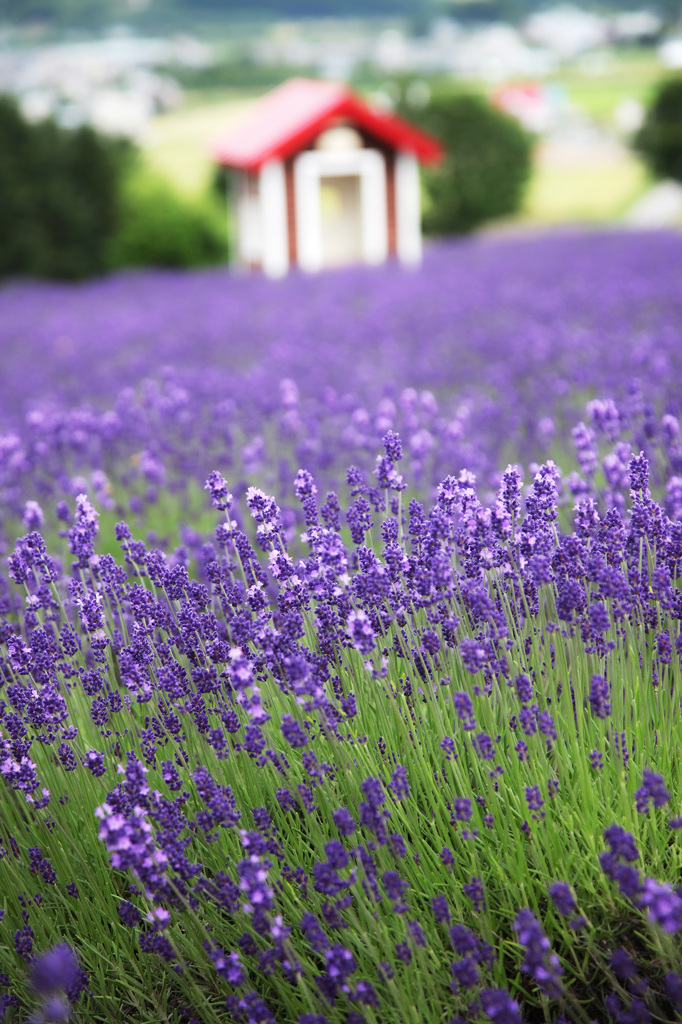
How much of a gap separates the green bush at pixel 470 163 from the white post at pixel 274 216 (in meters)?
8.95

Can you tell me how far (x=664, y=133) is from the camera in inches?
958

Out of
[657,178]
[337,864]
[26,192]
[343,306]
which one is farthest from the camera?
[657,178]

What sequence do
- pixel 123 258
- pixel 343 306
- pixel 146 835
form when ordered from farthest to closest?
Result: pixel 123 258
pixel 343 306
pixel 146 835

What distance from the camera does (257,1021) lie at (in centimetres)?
160

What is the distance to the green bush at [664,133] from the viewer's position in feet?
80.2

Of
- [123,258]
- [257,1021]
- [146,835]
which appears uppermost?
[123,258]

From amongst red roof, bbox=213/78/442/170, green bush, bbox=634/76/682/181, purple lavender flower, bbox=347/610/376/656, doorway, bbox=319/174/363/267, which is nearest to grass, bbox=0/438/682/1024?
purple lavender flower, bbox=347/610/376/656

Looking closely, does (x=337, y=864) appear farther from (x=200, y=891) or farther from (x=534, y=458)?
(x=534, y=458)

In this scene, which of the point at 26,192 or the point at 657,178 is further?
the point at 657,178

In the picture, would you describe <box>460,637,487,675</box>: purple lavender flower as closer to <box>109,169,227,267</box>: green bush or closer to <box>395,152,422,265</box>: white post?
<box>395,152,422,265</box>: white post

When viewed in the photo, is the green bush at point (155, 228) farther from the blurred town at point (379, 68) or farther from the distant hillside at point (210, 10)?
the distant hillside at point (210, 10)

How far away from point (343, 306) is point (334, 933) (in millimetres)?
9513

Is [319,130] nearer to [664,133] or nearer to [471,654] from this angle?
[664,133]

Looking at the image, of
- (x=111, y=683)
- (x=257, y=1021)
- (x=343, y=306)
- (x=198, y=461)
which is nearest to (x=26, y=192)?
(x=343, y=306)
